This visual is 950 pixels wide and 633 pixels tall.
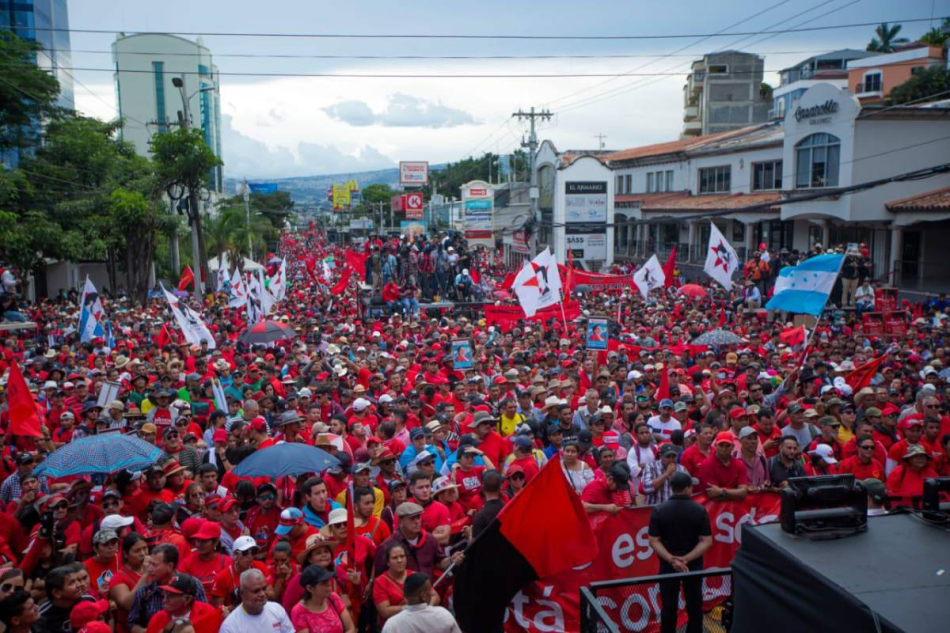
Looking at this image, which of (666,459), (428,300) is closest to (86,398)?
(666,459)

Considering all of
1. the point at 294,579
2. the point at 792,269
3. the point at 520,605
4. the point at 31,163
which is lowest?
the point at 520,605

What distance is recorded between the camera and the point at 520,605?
5.84 metres

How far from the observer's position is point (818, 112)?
96.7 ft

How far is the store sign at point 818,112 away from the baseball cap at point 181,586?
29365mm

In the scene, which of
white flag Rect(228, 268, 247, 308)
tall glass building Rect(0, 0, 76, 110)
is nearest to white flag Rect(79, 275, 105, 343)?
white flag Rect(228, 268, 247, 308)

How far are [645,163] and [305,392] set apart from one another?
43.0m

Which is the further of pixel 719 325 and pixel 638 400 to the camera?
pixel 719 325

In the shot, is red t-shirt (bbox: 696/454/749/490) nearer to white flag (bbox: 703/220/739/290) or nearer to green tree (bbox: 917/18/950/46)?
white flag (bbox: 703/220/739/290)

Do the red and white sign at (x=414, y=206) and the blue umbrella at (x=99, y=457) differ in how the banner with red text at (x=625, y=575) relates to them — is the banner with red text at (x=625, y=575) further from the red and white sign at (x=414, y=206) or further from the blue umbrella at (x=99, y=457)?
the red and white sign at (x=414, y=206)

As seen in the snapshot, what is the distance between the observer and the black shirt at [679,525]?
5.85m

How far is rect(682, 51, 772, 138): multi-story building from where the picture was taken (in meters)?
61.0

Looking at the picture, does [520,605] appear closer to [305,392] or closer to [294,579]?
[294,579]

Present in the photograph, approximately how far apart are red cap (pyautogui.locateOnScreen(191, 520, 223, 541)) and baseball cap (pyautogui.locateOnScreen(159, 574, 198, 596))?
0.72 meters

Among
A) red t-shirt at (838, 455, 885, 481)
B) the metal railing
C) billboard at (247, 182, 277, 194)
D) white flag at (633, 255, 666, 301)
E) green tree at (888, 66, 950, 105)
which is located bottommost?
the metal railing
